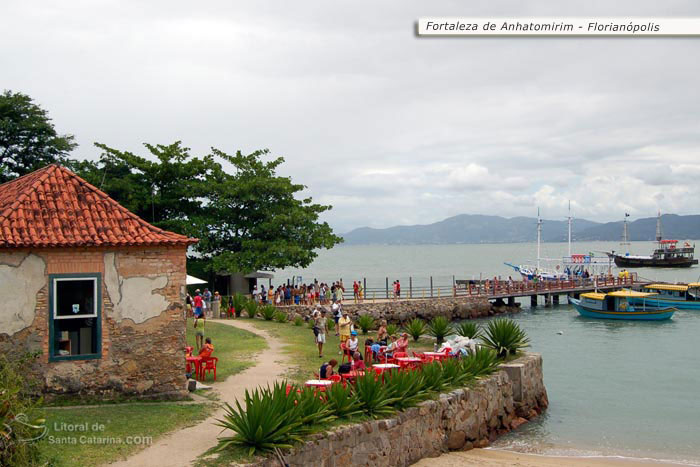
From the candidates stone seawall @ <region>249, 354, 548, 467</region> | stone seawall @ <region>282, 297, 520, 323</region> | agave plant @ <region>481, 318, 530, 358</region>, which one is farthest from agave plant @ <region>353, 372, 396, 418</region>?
stone seawall @ <region>282, 297, 520, 323</region>

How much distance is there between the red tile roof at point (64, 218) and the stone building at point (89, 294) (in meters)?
0.02

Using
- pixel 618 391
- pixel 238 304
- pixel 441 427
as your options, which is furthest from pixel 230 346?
pixel 618 391

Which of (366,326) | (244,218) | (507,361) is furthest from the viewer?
(244,218)

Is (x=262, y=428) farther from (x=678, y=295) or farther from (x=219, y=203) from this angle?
(x=678, y=295)

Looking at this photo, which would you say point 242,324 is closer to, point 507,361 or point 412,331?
point 412,331

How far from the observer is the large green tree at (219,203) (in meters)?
38.4

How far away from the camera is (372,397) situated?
13.6m

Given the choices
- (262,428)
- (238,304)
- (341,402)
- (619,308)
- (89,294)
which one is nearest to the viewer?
(262,428)

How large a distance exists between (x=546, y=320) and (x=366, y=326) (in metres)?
25.1

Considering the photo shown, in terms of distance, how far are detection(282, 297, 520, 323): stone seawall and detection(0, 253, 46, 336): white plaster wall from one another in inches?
957

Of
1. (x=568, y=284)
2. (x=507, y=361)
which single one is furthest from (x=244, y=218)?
(x=568, y=284)

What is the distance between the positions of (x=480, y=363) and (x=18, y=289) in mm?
11842

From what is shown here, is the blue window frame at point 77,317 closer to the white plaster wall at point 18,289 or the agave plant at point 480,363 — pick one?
the white plaster wall at point 18,289

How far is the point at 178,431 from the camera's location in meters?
12.3
